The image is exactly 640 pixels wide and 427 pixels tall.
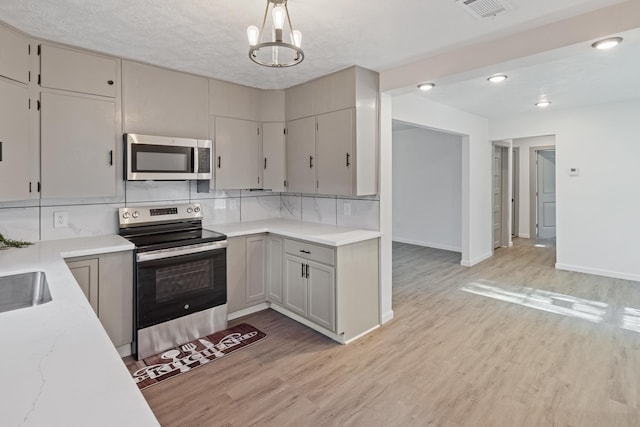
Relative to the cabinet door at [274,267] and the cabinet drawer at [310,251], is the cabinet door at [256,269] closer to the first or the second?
the cabinet door at [274,267]

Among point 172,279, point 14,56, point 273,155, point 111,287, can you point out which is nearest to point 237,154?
point 273,155

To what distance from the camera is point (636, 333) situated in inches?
123

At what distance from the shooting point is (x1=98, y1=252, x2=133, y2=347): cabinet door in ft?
8.40

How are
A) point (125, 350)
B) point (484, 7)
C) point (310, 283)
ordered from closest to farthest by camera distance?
point (484, 7)
point (125, 350)
point (310, 283)

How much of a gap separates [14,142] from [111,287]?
46.4 inches

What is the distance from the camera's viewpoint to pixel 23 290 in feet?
6.16

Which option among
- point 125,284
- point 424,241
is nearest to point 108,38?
point 125,284

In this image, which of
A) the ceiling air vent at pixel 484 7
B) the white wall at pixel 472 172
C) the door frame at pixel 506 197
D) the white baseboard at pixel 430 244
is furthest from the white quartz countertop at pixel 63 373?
the door frame at pixel 506 197

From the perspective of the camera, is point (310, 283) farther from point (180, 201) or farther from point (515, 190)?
point (515, 190)

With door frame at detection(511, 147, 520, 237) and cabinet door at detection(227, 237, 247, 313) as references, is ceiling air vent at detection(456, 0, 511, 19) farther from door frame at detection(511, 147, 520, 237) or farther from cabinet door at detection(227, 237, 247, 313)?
door frame at detection(511, 147, 520, 237)

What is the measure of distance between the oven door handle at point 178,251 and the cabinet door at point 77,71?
133 centimetres

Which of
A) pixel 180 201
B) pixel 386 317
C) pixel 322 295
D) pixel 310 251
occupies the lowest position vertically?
pixel 386 317

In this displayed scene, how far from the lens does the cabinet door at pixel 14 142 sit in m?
2.26

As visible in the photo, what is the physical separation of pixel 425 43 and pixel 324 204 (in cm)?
187
